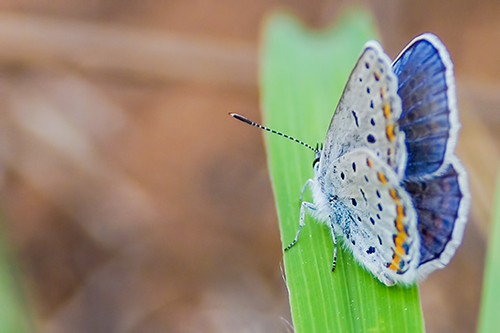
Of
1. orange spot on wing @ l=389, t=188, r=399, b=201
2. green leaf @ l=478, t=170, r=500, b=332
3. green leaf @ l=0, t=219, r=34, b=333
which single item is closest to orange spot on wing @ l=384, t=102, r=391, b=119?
orange spot on wing @ l=389, t=188, r=399, b=201

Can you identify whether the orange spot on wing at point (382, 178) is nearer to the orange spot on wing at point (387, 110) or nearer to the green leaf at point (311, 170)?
the orange spot on wing at point (387, 110)

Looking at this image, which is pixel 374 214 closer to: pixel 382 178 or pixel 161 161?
pixel 382 178

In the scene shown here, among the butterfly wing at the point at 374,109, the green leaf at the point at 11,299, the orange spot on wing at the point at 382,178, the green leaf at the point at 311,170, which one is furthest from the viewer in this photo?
the green leaf at the point at 11,299

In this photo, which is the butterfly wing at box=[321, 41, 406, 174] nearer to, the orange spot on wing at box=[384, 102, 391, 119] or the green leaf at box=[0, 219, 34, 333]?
the orange spot on wing at box=[384, 102, 391, 119]

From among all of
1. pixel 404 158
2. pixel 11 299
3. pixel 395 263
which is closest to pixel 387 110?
pixel 404 158

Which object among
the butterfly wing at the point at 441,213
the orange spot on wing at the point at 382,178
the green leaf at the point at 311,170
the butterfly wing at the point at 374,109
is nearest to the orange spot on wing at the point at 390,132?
the butterfly wing at the point at 374,109

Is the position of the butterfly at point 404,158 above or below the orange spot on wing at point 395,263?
above

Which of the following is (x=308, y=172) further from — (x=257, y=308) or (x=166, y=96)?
(x=166, y=96)

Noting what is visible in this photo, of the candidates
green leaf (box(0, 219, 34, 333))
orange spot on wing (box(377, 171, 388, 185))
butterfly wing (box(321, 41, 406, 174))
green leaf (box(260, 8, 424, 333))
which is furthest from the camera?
green leaf (box(0, 219, 34, 333))
